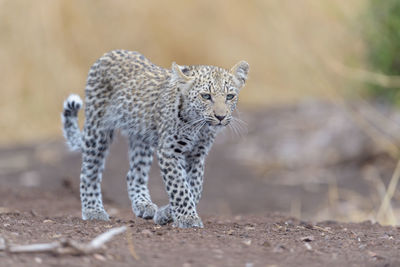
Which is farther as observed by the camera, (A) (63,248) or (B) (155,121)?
(B) (155,121)

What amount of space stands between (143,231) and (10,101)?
10581 mm

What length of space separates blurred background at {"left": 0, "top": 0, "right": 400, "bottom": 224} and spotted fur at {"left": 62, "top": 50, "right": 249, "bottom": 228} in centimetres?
277

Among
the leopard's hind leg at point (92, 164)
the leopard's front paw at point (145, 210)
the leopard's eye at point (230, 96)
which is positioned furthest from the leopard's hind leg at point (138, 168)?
the leopard's eye at point (230, 96)

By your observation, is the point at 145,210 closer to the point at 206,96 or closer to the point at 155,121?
the point at 155,121

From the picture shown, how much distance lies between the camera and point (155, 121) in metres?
6.54

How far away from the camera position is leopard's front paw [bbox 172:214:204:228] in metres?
5.91

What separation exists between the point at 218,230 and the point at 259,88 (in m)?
11.7

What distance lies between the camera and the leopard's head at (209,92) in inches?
230

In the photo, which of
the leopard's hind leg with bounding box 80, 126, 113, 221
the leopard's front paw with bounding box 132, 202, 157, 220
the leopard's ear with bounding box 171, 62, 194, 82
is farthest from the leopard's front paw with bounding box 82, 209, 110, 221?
the leopard's ear with bounding box 171, 62, 194, 82

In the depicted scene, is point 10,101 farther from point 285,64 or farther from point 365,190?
point 365,190

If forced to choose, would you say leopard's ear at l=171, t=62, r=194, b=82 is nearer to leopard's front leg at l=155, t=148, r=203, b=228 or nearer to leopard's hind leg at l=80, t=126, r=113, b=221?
leopard's front leg at l=155, t=148, r=203, b=228

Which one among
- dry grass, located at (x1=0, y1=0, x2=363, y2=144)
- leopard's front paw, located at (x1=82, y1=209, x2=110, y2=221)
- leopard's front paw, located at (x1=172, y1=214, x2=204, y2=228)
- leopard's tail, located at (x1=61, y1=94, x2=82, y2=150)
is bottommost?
leopard's front paw, located at (x1=172, y1=214, x2=204, y2=228)

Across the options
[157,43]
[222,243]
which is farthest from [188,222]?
[157,43]

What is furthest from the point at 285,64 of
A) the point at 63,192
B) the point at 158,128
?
the point at 158,128
